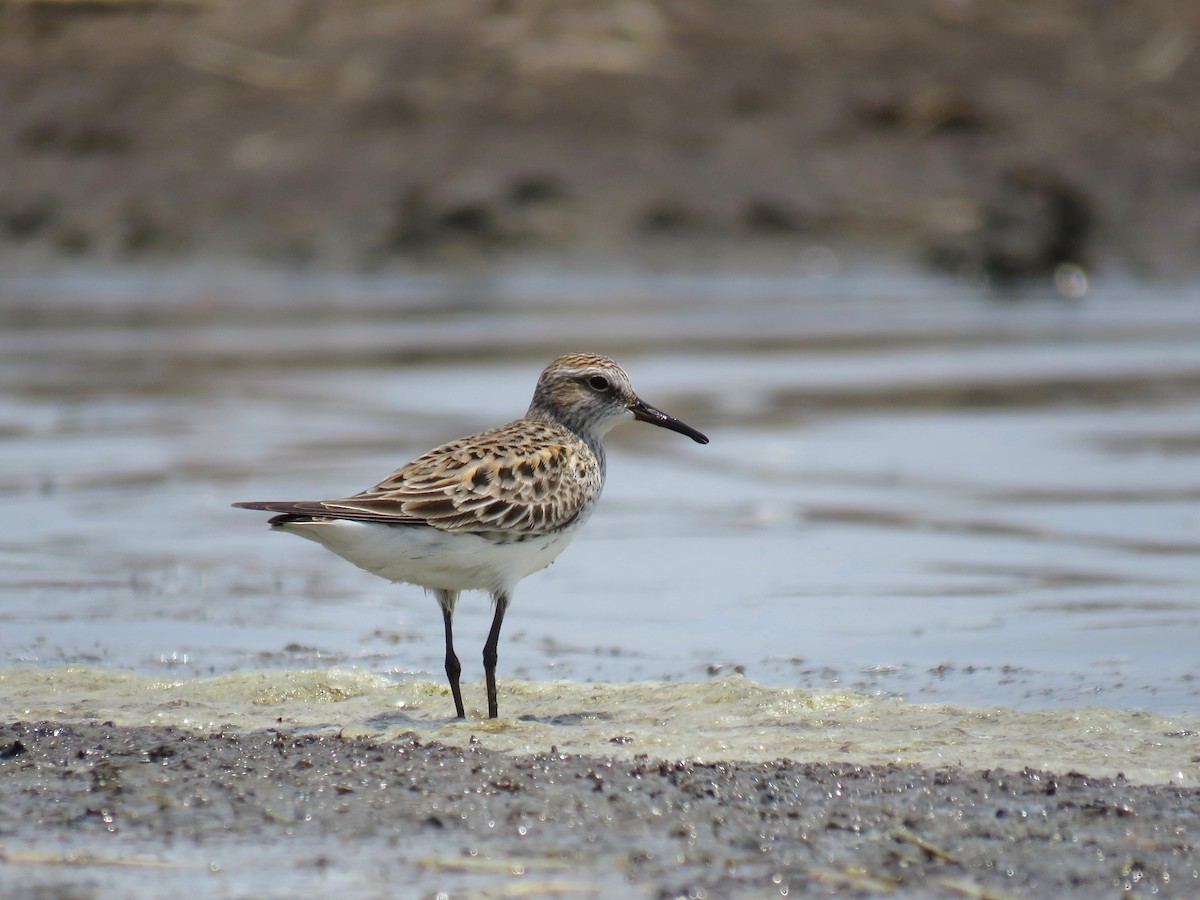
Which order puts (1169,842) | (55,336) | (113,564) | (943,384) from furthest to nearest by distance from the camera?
1. (55,336)
2. (943,384)
3. (113,564)
4. (1169,842)

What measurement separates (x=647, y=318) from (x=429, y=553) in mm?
13688

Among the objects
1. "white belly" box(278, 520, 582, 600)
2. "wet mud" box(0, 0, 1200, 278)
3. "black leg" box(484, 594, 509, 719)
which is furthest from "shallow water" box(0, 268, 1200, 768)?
"wet mud" box(0, 0, 1200, 278)

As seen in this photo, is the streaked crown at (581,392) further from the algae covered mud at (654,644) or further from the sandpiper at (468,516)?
the algae covered mud at (654,644)

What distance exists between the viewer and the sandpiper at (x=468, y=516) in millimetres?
5875

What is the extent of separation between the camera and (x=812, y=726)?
570 cm

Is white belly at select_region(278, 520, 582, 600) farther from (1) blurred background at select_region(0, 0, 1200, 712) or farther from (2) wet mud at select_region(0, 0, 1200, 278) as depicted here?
(2) wet mud at select_region(0, 0, 1200, 278)

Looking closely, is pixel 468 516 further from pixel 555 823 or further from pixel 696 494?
pixel 696 494

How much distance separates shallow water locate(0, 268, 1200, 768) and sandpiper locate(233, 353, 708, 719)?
45cm

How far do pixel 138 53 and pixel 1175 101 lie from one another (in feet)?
48.8

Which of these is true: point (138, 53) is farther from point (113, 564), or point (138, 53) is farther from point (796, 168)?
point (113, 564)

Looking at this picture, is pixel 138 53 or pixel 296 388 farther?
pixel 138 53

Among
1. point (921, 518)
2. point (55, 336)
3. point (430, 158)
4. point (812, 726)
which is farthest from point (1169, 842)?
point (430, 158)

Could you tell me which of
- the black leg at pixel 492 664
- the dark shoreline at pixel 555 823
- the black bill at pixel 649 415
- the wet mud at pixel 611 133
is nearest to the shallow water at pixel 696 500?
the black leg at pixel 492 664

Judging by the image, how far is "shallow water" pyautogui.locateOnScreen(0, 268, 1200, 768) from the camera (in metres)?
6.88
